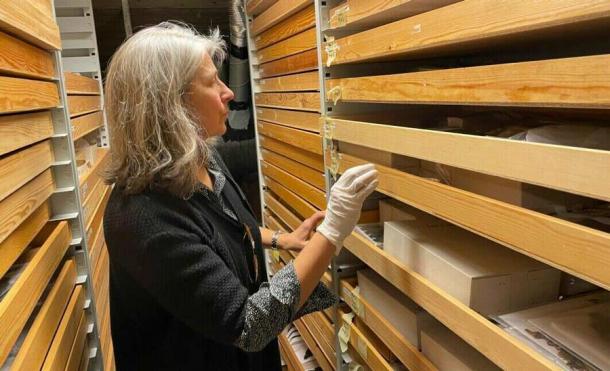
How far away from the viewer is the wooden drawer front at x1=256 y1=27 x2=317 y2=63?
1811mm

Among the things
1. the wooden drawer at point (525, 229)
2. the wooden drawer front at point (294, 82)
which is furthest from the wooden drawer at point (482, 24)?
the wooden drawer front at point (294, 82)

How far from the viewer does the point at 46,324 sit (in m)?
1.14

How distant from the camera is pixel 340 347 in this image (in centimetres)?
176

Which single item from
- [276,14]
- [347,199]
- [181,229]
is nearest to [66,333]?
[181,229]

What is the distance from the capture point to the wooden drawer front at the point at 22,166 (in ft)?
3.18

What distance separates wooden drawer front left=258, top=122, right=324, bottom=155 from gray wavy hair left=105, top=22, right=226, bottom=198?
66cm

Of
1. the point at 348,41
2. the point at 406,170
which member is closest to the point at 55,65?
the point at 348,41

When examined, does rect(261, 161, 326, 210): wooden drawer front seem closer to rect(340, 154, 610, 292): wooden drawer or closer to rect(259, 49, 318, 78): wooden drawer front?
rect(259, 49, 318, 78): wooden drawer front

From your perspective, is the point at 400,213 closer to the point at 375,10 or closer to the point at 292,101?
the point at 375,10

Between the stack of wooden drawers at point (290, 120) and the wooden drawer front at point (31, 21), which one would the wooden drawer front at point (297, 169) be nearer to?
the stack of wooden drawers at point (290, 120)

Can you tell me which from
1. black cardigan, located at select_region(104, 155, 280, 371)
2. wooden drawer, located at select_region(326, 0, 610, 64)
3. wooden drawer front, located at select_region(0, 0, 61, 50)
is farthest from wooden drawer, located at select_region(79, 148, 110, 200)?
wooden drawer, located at select_region(326, 0, 610, 64)

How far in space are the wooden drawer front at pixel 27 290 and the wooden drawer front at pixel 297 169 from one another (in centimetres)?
92

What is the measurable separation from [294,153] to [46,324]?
133cm

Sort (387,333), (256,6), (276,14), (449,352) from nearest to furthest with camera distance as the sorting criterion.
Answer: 1. (449,352)
2. (387,333)
3. (276,14)
4. (256,6)
